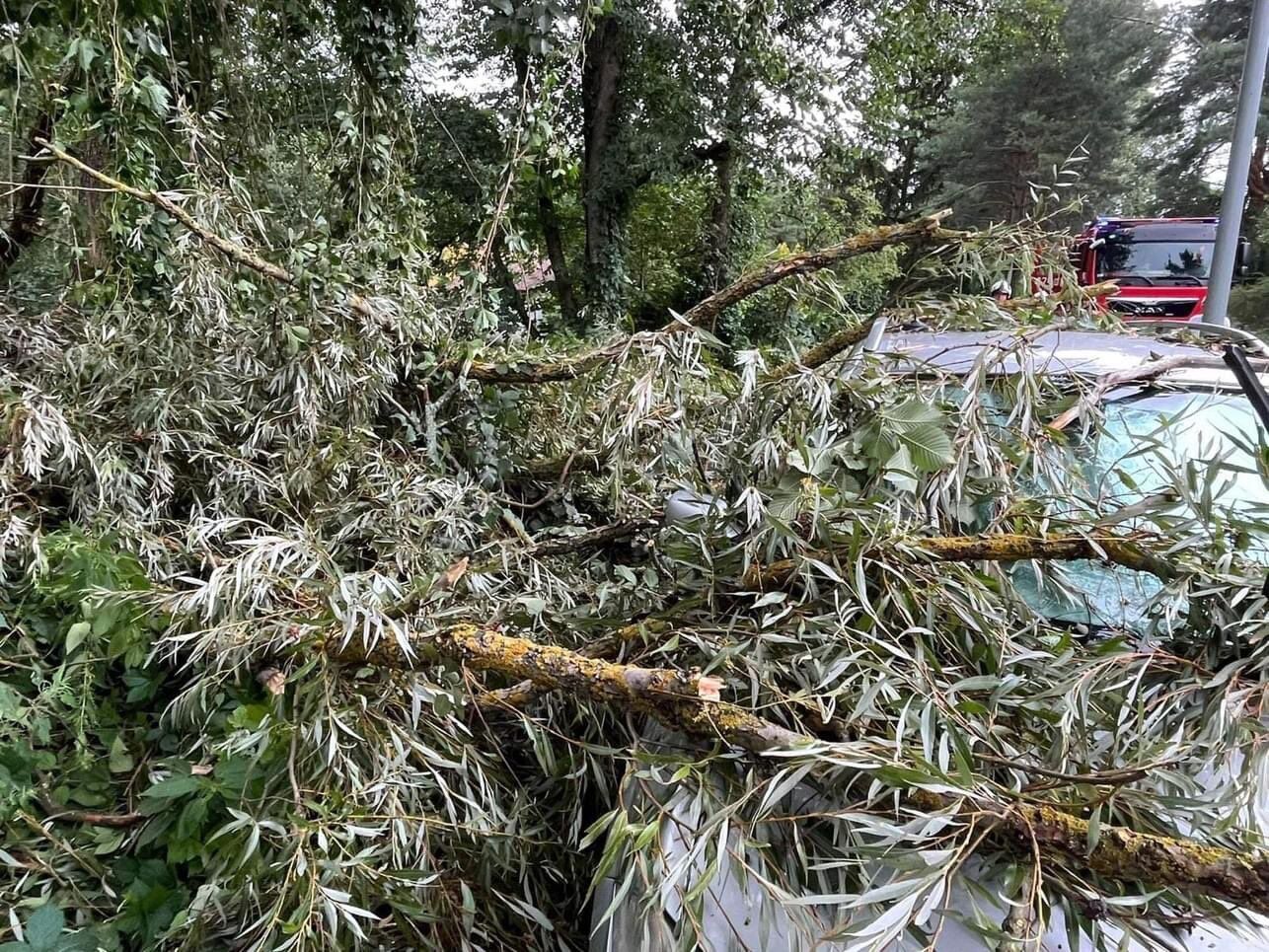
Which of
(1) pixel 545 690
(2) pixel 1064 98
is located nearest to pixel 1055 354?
(1) pixel 545 690

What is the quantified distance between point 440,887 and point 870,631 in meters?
1.10

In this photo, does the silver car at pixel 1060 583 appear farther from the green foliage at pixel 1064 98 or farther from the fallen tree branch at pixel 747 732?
the green foliage at pixel 1064 98

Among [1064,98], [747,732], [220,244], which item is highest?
[1064,98]

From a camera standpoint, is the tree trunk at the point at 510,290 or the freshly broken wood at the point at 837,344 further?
the tree trunk at the point at 510,290

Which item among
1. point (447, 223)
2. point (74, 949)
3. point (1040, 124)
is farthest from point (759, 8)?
point (1040, 124)

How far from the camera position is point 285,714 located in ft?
5.74

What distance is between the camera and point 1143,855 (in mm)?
979

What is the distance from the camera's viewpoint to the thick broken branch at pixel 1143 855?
35.3 inches

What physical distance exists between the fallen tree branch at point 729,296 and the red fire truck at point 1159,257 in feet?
34.6

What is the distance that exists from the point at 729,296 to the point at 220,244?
2.02m

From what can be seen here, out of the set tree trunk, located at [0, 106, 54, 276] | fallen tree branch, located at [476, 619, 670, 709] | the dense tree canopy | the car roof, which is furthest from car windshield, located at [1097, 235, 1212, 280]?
tree trunk, located at [0, 106, 54, 276]

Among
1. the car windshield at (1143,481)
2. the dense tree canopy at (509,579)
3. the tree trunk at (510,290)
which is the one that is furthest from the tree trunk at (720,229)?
the car windshield at (1143,481)

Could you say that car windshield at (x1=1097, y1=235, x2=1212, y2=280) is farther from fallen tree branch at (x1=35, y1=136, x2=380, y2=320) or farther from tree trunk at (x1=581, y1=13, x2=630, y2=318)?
fallen tree branch at (x1=35, y1=136, x2=380, y2=320)

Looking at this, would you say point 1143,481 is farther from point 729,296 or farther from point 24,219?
point 24,219
